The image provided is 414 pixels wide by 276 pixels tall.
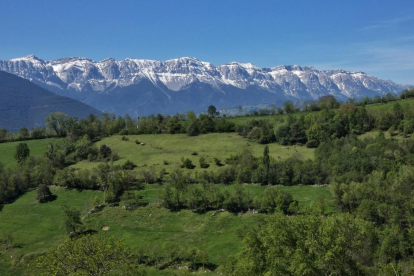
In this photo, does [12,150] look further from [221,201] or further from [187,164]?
[221,201]

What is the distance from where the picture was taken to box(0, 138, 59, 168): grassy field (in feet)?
420

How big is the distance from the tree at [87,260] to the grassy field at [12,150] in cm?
11292

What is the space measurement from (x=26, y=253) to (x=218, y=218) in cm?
4249

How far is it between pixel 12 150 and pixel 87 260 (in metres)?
134

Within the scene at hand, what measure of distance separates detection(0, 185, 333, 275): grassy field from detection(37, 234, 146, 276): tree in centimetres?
2669

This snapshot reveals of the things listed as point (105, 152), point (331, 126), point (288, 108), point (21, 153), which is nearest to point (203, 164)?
point (105, 152)

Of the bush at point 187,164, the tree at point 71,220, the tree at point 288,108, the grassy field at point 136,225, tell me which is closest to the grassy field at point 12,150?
the grassy field at point 136,225

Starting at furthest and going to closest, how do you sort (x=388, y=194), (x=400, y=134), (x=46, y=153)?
(x=46, y=153) < (x=400, y=134) < (x=388, y=194)

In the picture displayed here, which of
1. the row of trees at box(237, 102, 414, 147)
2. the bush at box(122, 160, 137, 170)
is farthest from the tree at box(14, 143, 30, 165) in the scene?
the row of trees at box(237, 102, 414, 147)

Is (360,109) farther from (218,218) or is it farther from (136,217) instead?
(136,217)

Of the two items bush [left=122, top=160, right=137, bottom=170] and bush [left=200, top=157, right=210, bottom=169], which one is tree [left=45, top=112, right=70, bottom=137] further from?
bush [left=200, top=157, right=210, bottom=169]

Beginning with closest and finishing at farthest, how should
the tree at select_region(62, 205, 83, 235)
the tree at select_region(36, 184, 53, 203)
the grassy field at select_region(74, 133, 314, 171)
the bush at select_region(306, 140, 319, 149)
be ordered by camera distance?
the tree at select_region(62, 205, 83, 235)
the tree at select_region(36, 184, 53, 203)
the grassy field at select_region(74, 133, 314, 171)
the bush at select_region(306, 140, 319, 149)

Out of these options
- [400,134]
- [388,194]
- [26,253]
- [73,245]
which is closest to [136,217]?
[26,253]

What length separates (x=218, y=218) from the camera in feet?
246
